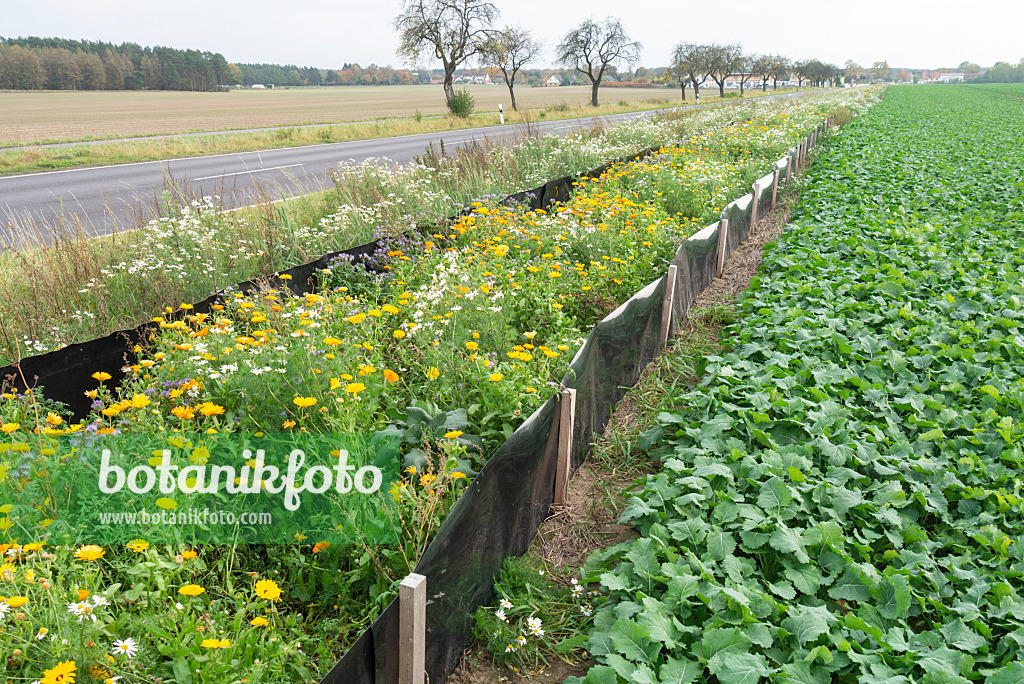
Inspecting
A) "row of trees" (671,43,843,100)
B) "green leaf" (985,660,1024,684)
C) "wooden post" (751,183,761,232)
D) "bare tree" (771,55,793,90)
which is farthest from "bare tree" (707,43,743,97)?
"green leaf" (985,660,1024,684)

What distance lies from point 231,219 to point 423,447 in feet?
17.3

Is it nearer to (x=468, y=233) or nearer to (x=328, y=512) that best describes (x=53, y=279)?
(x=468, y=233)

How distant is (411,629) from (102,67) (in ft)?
265

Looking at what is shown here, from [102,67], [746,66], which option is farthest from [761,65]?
[102,67]

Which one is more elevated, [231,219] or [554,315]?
[231,219]

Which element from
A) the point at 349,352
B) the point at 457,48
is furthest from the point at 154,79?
the point at 349,352

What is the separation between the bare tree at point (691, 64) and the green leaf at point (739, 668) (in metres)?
74.1

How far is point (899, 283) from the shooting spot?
19.4 ft

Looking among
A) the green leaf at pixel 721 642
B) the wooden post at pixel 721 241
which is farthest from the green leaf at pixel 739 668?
the wooden post at pixel 721 241

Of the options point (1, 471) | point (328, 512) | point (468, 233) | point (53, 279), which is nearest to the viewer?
point (1, 471)

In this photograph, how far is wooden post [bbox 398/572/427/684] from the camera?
200cm

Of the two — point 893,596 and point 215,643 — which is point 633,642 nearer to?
point 893,596

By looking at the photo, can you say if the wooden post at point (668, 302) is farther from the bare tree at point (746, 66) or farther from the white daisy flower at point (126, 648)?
the bare tree at point (746, 66)

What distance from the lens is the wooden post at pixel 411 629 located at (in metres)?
2.00
